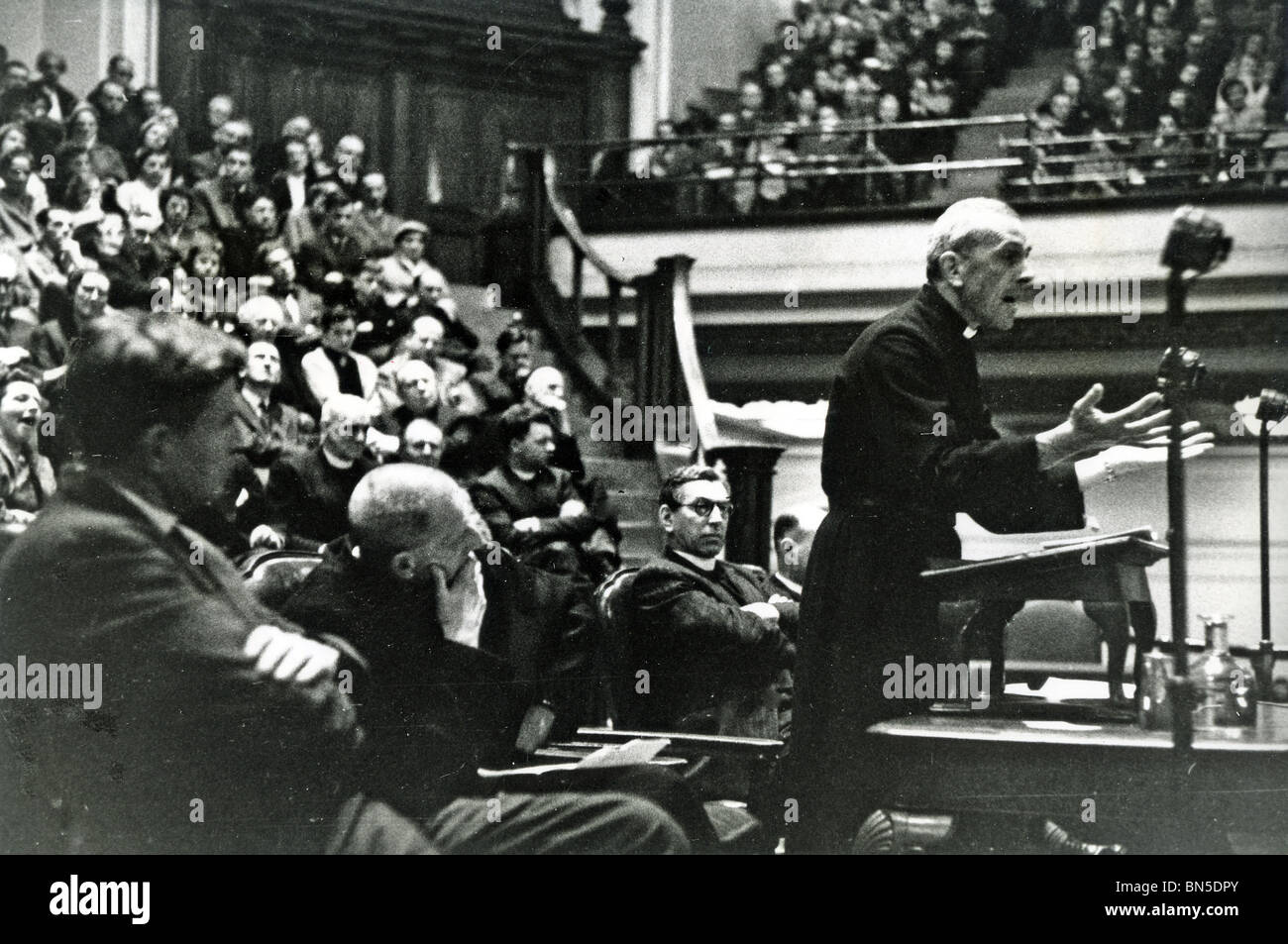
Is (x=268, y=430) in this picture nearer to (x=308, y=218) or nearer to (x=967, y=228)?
(x=308, y=218)

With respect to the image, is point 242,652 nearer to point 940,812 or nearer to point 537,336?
point 537,336

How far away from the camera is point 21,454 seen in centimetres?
541

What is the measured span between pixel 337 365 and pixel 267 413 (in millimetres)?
347

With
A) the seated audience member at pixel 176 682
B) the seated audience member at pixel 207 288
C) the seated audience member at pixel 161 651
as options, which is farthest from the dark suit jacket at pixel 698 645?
the seated audience member at pixel 207 288

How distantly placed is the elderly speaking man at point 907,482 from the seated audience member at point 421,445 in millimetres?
1395

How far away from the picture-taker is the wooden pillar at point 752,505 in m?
5.59

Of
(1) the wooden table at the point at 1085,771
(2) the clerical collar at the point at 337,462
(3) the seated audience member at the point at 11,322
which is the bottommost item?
(1) the wooden table at the point at 1085,771

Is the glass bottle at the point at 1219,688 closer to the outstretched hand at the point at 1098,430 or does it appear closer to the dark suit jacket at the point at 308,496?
the outstretched hand at the point at 1098,430

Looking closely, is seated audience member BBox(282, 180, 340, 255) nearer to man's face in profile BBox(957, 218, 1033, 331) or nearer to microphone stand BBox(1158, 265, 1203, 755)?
man's face in profile BBox(957, 218, 1033, 331)

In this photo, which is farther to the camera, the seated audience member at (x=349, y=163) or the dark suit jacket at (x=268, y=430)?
the seated audience member at (x=349, y=163)
